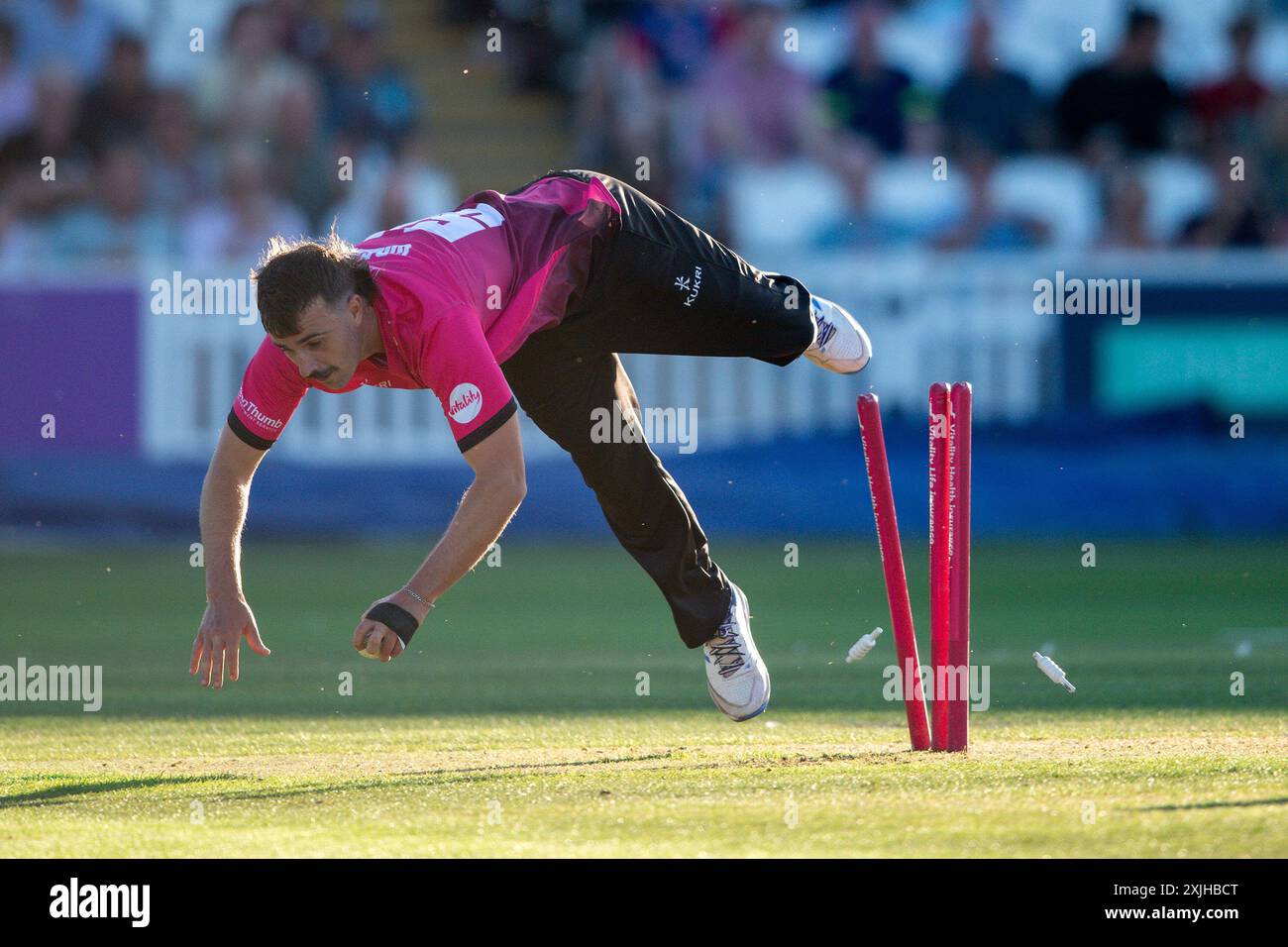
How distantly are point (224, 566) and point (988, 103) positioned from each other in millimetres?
12432

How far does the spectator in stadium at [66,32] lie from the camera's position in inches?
657

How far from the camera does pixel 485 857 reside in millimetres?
4250

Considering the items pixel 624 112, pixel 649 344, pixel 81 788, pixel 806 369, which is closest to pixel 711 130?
pixel 624 112

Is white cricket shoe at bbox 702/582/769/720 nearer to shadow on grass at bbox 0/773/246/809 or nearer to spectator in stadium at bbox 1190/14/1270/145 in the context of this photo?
shadow on grass at bbox 0/773/246/809

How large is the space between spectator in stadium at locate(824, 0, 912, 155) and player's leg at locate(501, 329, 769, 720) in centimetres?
1068

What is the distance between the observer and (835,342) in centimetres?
676

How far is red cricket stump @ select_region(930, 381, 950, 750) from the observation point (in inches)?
220

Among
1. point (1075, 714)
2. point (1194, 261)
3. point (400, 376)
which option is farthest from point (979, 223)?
point (400, 376)

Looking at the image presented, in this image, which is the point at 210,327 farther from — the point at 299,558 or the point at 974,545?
the point at 974,545

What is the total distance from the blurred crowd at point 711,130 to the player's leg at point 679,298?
9184 millimetres

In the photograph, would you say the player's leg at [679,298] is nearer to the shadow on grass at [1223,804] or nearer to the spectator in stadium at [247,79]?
the shadow on grass at [1223,804]

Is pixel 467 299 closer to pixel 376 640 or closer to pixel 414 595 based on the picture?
pixel 414 595

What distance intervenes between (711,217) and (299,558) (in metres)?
5.01
